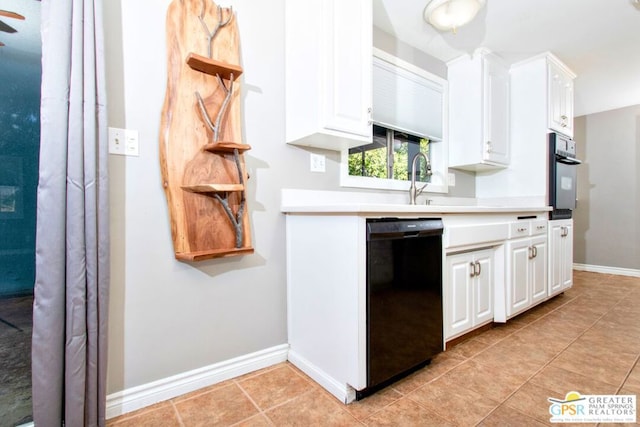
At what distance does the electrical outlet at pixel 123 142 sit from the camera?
1.31 meters

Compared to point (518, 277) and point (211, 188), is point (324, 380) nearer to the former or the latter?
point (211, 188)

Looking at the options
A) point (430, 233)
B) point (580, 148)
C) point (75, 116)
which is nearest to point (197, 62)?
point (75, 116)

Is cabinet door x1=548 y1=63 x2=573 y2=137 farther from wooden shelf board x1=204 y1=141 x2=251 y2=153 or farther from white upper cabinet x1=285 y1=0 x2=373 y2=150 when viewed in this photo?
wooden shelf board x1=204 y1=141 x2=251 y2=153

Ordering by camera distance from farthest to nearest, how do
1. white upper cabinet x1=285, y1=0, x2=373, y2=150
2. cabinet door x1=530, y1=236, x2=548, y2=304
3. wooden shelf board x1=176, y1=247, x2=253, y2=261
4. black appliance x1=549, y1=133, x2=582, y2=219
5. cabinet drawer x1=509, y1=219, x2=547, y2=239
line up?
black appliance x1=549, y1=133, x2=582, y2=219 → cabinet door x1=530, y1=236, x2=548, y2=304 → cabinet drawer x1=509, y1=219, x2=547, y2=239 → white upper cabinet x1=285, y1=0, x2=373, y2=150 → wooden shelf board x1=176, y1=247, x2=253, y2=261

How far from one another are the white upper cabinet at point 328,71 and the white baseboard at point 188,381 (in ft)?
4.06

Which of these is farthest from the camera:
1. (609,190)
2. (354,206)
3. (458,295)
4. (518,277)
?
(609,190)

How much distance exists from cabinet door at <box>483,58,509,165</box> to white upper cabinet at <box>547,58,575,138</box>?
0.36 m

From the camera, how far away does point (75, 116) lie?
1.11m

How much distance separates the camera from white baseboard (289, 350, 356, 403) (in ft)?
4.57

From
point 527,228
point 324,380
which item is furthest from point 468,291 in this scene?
point 324,380

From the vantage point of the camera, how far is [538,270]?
2529 millimetres

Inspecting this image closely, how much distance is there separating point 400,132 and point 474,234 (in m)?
1.14

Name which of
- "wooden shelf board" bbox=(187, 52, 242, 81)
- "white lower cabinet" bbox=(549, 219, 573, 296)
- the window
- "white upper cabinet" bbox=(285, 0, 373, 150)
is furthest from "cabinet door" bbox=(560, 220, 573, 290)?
"wooden shelf board" bbox=(187, 52, 242, 81)

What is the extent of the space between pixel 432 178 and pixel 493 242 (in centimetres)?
97
